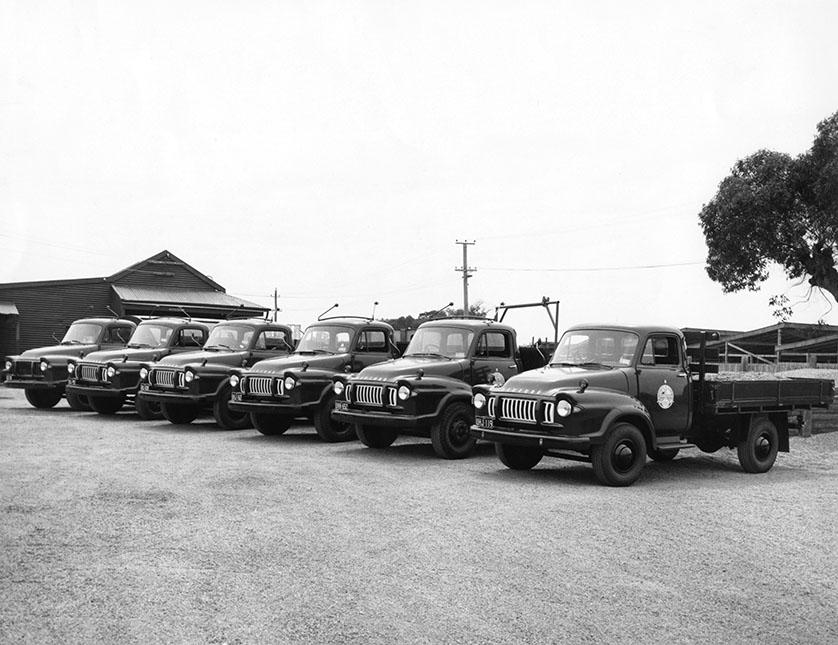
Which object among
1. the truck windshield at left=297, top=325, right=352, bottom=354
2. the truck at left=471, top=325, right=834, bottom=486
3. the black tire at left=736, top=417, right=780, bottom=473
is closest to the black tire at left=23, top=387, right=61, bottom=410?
the truck windshield at left=297, top=325, right=352, bottom=354

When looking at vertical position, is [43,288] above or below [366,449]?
above

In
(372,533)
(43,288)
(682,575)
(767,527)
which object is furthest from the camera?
(43,288)

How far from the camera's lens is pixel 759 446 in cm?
1214

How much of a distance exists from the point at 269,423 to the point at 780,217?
51.3ft

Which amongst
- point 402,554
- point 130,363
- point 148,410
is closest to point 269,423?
point 148,410

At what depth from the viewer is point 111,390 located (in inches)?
710

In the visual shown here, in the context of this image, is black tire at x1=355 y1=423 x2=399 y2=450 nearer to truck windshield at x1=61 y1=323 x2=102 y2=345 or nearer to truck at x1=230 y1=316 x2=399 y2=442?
truck at x1=230 y1=316 x2=399 y2=442

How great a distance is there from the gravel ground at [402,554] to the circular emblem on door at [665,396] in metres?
0.89

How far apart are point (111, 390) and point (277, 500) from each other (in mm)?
10386

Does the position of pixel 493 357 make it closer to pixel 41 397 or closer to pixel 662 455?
pixel 662 455

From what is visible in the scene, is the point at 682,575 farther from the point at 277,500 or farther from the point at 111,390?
the point at 111,390

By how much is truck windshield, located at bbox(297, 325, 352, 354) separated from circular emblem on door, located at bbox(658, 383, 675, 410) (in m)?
5.79

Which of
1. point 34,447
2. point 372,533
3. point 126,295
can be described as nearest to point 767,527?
point 372,533

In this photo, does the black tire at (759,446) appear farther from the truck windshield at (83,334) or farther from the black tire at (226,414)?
the truck windshield at (83,334)
